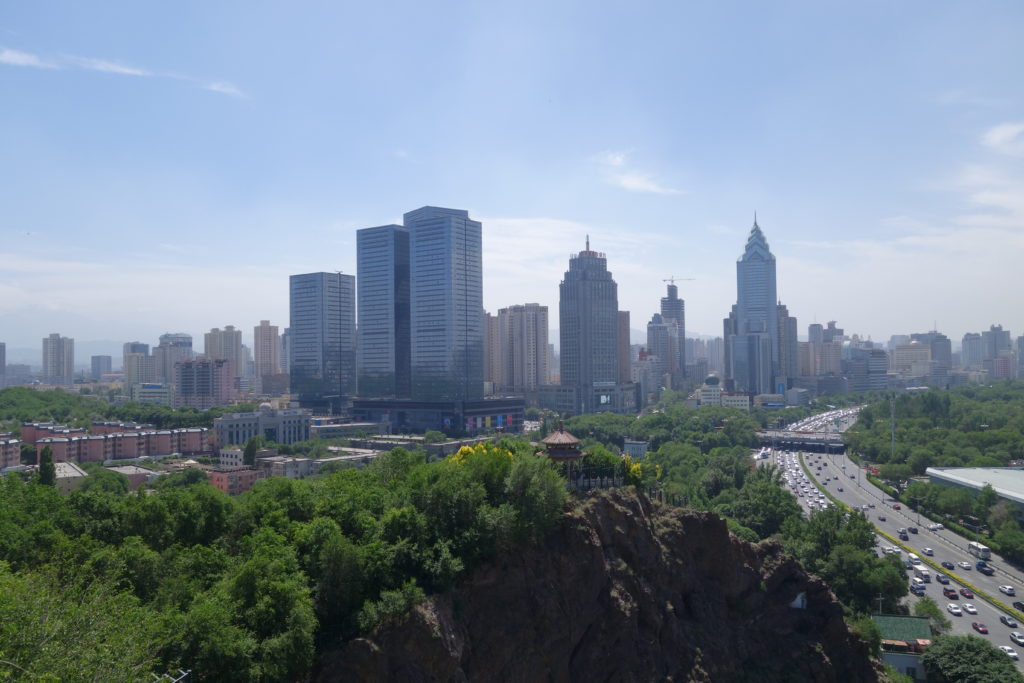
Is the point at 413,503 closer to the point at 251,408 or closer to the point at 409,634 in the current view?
the point at 409,634

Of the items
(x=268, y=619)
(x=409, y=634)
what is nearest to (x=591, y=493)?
(x=409, y=634)

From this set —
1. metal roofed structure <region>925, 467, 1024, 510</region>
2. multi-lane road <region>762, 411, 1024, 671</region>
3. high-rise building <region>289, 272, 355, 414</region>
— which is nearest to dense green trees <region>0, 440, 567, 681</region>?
multi-lane road <region>762, 411, 1024, 671</region>

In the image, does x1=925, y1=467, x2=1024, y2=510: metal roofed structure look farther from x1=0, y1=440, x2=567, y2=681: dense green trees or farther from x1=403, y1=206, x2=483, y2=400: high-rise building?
x1=403, y1=206, x2=483, y2=400: high-rise building

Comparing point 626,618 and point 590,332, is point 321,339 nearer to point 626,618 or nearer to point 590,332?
point 590,332

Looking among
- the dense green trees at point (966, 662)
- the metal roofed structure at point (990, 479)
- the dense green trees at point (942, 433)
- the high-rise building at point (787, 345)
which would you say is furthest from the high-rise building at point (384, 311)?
the high-rise building at point (787, 345)

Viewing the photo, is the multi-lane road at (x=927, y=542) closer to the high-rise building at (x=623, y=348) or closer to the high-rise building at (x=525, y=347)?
the high-rise building at (x=623, y=348)
